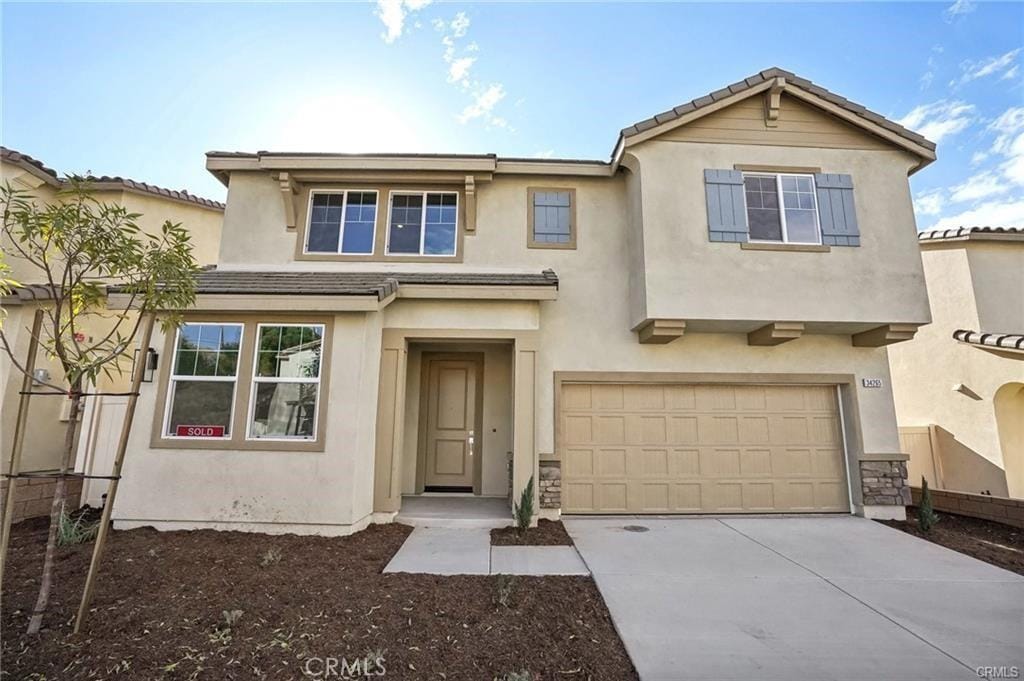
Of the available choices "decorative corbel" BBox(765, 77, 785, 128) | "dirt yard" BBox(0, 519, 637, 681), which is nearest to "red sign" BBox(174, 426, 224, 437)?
"dirt yard" BBox(0, 519, 637, 681)

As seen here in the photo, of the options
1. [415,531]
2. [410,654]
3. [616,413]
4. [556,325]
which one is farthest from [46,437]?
[616,413]

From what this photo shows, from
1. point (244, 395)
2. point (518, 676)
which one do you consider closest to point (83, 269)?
point (244, 395)

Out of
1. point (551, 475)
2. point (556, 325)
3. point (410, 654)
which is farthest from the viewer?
point (556, 325)

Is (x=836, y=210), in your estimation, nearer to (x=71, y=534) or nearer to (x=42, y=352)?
(x=71, y=534)

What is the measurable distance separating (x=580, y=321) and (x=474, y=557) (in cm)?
419

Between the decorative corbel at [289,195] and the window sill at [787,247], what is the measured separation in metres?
7.85

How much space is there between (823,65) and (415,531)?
441 inches

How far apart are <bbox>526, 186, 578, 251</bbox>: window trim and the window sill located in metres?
2.81

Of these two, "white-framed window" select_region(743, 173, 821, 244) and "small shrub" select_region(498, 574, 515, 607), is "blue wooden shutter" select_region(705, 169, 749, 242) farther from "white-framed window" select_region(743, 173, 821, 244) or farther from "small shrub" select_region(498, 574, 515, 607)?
"small shrub" select_region(498, 574, 515, 607)

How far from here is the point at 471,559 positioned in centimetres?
539

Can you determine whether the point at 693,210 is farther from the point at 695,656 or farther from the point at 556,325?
the point at 695,656

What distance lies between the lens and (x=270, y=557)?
500 centimetres

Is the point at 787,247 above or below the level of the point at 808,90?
below

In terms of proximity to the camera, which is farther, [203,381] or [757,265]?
[757,265]
